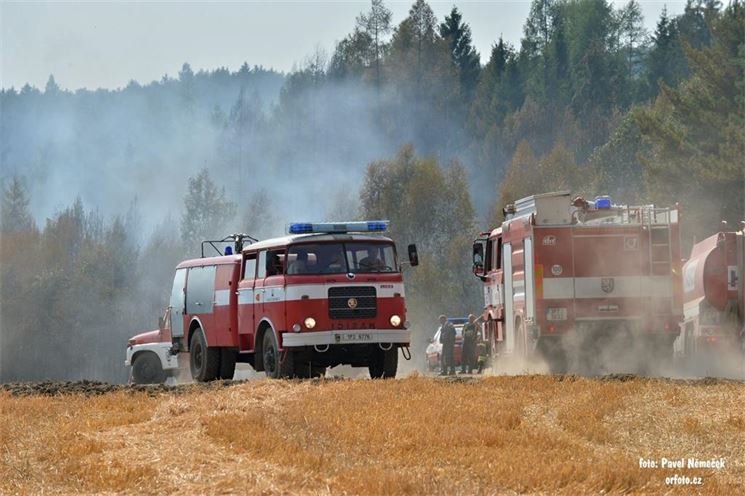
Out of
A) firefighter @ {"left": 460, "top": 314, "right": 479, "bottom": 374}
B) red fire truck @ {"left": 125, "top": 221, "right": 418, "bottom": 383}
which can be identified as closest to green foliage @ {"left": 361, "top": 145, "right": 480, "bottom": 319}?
firefighter @ {"left": 460, "top": 314, "right": 479, "bottom": 374}

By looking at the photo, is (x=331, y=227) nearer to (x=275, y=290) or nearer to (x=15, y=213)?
(x=275, y=290)

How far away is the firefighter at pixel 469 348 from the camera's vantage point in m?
36.1

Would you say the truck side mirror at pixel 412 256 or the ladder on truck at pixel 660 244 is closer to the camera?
the truck side mirror at pixel 412 256

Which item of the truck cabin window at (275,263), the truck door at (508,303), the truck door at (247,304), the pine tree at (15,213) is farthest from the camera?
the pine tree at (15,213)

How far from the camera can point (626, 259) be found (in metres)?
27.5

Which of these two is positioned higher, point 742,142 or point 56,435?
point 742,142

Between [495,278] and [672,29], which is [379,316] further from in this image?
[672,29]

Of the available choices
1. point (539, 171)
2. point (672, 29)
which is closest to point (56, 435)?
point (539, 171)

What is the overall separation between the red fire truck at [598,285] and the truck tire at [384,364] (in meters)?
3.18

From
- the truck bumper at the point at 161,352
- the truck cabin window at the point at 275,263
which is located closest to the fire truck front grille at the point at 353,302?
the truck cabin window at the point at 275,263

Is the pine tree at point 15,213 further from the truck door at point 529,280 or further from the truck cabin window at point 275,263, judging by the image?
the truck cabin window at point 275,263

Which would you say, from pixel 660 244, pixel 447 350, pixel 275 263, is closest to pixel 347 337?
pixel 275 263

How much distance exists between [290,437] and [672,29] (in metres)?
124

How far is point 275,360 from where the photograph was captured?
82.5 feet
